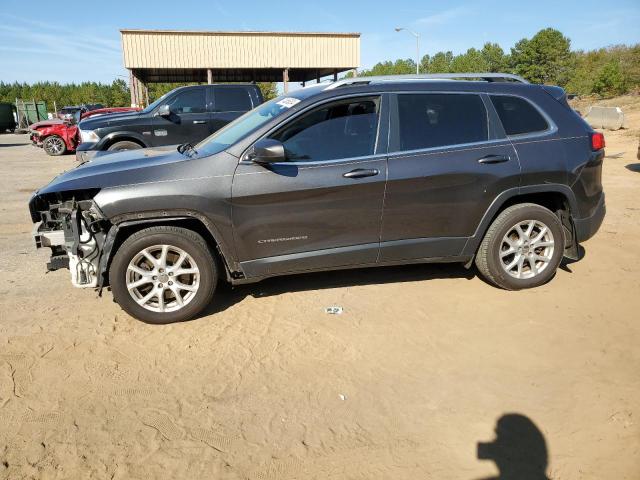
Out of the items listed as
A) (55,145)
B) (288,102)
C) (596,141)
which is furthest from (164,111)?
(55,145)

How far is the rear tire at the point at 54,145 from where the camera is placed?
56.1ft

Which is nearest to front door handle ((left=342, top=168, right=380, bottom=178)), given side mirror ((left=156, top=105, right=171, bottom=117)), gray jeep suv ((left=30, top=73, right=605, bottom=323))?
gray jeep suv ((left=30, top=73, right=605, bottom=323))

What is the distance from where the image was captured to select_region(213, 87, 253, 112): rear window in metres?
10.2

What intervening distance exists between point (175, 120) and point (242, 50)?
62.6ft

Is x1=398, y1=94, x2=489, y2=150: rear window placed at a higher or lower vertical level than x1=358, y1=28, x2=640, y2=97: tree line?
lower

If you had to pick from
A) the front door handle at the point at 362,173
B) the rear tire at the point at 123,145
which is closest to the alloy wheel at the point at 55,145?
the rear tire at the point at 123,145

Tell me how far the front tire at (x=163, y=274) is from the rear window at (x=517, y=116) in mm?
2873

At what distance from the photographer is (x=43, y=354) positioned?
11.5 ft

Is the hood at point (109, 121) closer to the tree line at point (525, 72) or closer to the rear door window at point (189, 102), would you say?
the rear door window at point (189, 102)

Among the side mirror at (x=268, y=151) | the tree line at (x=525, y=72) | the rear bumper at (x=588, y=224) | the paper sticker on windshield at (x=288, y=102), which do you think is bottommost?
the rear bumper at (x=588, y=224)

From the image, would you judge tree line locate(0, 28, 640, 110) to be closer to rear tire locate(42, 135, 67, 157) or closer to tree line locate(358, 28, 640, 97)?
tree line locate(358, 28, 640, 97)

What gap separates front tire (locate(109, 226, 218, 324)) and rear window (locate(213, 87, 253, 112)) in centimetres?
703

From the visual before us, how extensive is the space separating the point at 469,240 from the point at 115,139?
799 centimetres

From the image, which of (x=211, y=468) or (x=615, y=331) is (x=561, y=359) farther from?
(x=211, y=468)
